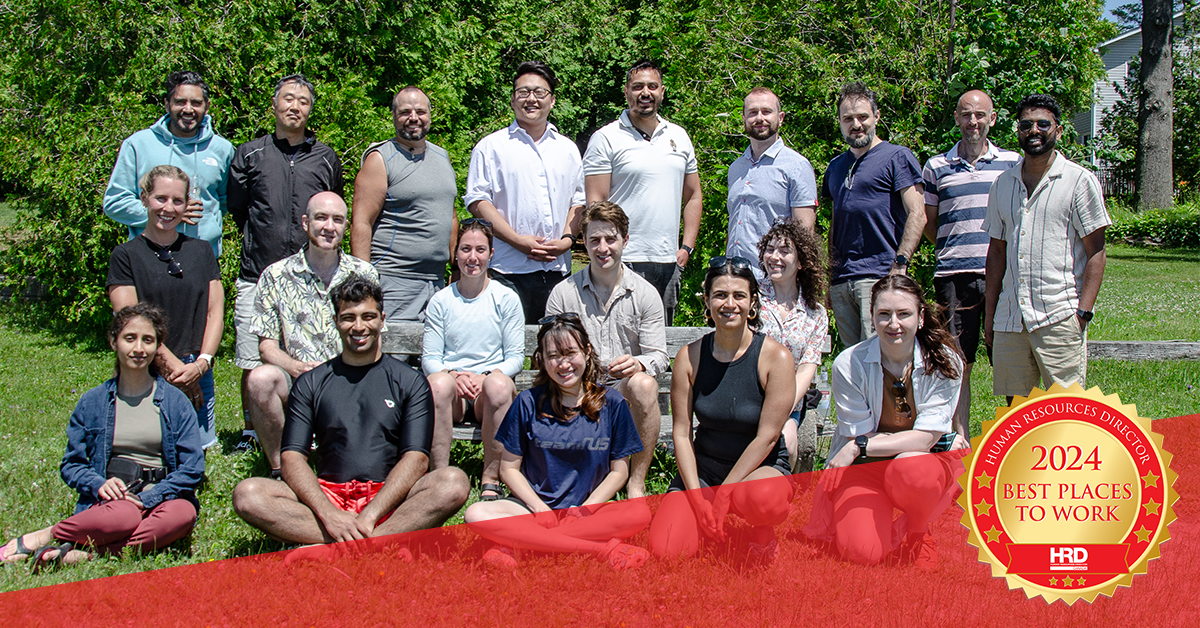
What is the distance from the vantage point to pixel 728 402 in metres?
4.40

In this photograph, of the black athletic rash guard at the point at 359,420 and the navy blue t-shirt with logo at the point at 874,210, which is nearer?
the black athletic rash guard at the point at 359,420

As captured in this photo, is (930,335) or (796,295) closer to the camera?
(930,335)

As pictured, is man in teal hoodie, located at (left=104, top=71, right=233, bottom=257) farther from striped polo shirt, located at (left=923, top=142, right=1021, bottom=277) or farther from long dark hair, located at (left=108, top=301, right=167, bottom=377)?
striped polo shirt, located at (left=923, top=142, right=1021, bottom=277)

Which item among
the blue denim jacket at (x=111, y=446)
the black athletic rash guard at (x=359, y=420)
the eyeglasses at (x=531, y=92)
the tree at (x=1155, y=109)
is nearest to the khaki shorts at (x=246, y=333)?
the blue denim jacket at (x=111, y=446)

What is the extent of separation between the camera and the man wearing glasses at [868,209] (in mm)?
5742

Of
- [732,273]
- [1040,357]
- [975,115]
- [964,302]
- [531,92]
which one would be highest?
[531,92]

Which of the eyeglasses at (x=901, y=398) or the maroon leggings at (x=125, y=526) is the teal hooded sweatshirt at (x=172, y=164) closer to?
the maroon leggings at (x=125, y=526)

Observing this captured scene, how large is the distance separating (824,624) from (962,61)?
5900 mm

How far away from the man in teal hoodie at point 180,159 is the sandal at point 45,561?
2.12m

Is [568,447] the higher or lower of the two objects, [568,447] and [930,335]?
the lower

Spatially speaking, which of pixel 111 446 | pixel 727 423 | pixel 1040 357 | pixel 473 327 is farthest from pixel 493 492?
pixel 1040 357

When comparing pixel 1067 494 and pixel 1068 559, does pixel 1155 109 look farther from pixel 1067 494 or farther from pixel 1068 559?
pixel 1068 559

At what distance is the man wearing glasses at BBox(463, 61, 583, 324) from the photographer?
5.84m

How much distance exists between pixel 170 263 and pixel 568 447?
8.38 feet
